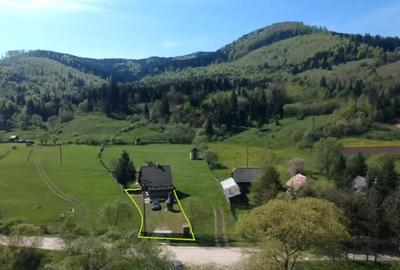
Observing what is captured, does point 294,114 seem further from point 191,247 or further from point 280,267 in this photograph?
point 280,267

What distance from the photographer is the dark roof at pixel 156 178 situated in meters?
68.0

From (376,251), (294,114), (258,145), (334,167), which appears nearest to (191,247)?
(376,251)

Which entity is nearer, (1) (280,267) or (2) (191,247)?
(1) (280,267)

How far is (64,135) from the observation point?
150375 mm

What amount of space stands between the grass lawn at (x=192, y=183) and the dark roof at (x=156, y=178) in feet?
11.0

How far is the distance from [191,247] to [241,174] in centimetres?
2684

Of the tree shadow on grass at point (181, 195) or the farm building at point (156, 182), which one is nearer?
the farm building at point (156, 182)

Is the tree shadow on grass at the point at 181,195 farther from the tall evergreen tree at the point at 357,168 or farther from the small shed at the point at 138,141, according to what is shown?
the small shed at the point at 138,141

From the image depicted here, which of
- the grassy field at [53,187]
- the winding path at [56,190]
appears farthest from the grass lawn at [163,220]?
the winding path at [56,190]

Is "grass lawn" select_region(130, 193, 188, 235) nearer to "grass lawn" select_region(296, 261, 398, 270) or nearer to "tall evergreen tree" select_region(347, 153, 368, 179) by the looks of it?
"grass lawn" select_region(296, 261, 398, 270)

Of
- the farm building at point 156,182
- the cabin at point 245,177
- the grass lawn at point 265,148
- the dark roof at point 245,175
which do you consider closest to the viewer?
the farm building at point 156,182

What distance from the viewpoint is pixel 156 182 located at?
6850 centimetres

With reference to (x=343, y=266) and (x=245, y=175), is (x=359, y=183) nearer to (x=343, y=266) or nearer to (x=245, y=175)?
(x=245, y=175)

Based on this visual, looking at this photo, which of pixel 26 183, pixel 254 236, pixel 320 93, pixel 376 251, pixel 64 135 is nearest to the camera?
pixel 254 236
